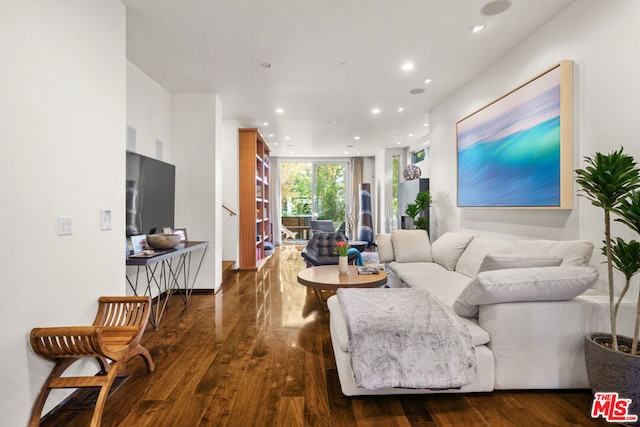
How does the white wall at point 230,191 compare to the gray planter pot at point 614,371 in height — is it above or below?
above

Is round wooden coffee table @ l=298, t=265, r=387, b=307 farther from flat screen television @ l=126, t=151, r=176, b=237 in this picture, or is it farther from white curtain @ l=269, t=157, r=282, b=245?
white curtain @ l=269, t=157, r=282, b=245

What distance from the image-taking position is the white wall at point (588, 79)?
2025 mm

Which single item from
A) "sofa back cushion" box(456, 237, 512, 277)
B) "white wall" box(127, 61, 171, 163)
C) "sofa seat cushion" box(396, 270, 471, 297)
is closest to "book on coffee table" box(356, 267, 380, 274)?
→ "sofa seat cushion" box(396, 270, 471, 297)

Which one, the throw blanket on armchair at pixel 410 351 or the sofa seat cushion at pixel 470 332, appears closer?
the throw blanket on armchair at pixel 410 351

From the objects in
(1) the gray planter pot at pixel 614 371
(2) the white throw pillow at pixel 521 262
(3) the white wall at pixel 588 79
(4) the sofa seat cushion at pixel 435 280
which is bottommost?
(1) the gray planter pot at pixel 614 371

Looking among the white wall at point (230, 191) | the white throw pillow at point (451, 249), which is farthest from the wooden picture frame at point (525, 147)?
the white wall at point (230, 191)

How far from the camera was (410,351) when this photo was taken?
177 cm

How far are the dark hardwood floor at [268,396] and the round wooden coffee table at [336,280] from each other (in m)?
0.45

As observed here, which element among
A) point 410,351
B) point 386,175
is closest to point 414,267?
point 410,351

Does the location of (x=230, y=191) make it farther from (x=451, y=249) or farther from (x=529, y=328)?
(x=529, y=328)

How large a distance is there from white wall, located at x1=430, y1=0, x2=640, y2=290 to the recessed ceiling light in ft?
1.71

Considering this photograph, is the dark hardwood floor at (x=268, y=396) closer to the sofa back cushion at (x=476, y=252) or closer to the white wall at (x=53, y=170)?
the white wall at (x=53, y=170)

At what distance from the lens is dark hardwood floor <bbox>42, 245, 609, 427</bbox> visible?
5.57 ft

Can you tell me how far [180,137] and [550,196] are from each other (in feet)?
14.4
